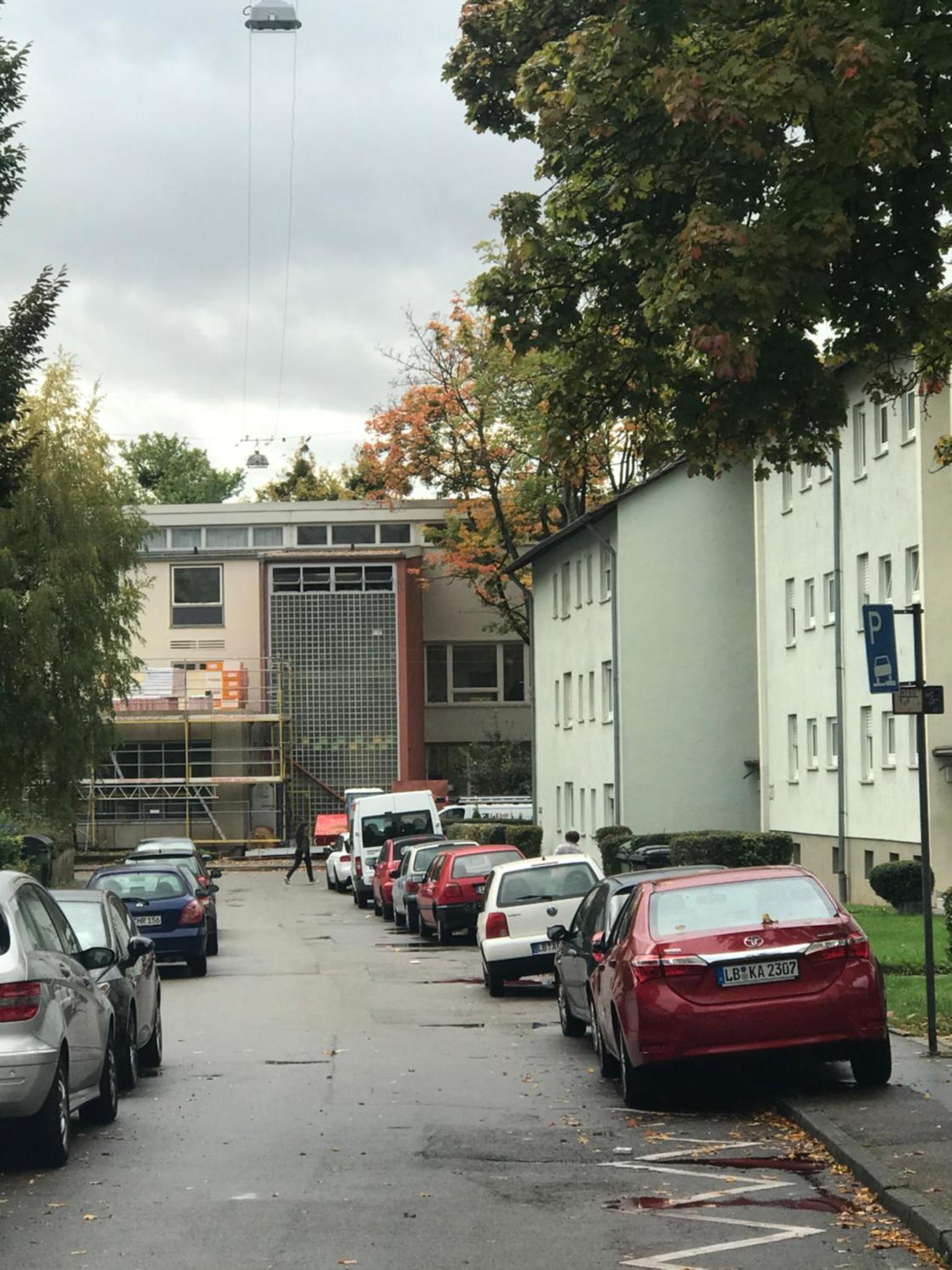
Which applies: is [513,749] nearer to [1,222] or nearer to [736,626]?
[736,626]

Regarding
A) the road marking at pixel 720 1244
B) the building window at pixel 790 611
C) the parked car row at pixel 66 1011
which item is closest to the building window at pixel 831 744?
the building window at pixel 790 611

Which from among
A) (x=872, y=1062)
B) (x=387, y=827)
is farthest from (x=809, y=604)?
(x=872, y=1062)

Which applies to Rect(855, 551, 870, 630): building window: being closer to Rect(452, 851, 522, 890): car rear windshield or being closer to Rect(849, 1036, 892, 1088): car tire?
Rect(452, 851, 522, 890): car rear windshield

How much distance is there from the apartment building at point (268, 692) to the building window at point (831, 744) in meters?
31.5

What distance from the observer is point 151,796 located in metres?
72.5

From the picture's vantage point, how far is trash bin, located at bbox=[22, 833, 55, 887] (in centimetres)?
4053

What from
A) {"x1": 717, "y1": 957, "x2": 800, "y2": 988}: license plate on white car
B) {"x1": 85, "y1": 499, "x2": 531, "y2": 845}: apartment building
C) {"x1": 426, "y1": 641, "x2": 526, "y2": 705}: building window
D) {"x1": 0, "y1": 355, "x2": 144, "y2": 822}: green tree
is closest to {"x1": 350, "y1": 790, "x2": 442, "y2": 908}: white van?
{"x1": 0, "y1": 355, "x2": 144, "y2": 822}: green tree

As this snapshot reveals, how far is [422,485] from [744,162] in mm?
49436

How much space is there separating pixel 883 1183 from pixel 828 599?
108ft

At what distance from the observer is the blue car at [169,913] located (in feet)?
85.1

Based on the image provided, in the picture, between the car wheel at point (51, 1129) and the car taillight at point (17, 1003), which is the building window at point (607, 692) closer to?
the car wheel at point (51, 1129)

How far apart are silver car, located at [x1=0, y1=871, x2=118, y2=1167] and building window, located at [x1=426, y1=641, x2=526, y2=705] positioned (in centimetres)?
6574

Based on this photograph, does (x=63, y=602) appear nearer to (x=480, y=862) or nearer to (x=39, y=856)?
(x=39, y=856)

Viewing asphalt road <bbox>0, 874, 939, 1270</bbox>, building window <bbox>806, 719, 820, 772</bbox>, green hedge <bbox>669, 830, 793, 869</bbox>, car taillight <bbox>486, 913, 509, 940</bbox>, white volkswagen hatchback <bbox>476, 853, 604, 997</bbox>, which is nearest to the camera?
asphalt road <bbox>0, 874, 939, 1270</bbox>
